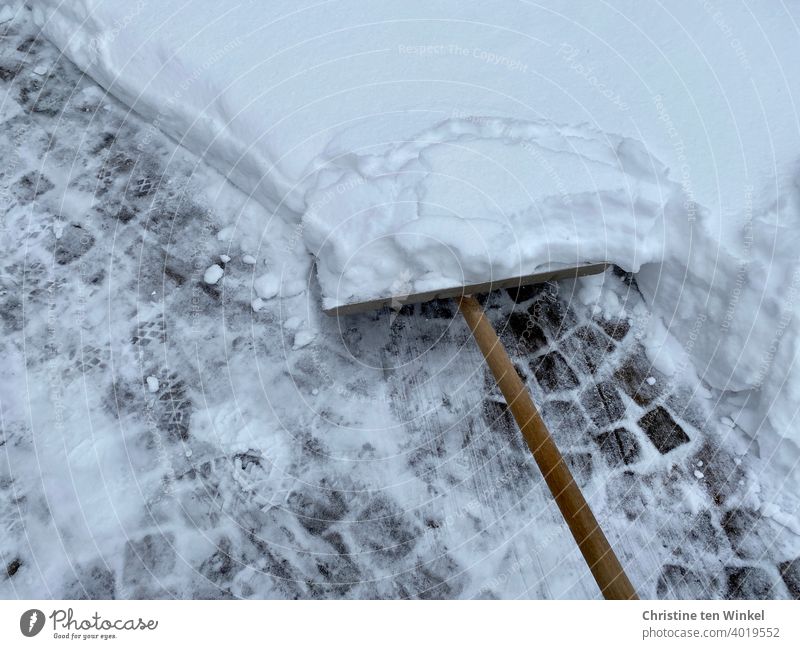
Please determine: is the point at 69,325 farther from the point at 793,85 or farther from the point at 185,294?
the point at 793,85

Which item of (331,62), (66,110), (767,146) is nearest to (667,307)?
(767,146)

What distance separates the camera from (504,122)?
2527mm

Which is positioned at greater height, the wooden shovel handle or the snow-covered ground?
the wooden shovel handle

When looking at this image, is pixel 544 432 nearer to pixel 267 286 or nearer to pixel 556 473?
pixel 556 473

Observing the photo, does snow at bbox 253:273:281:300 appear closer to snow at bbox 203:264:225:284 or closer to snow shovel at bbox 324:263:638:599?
snow at bbox 203:264:225:284

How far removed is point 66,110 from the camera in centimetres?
298

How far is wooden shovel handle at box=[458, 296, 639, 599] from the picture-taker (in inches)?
72.7

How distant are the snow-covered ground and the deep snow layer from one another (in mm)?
228

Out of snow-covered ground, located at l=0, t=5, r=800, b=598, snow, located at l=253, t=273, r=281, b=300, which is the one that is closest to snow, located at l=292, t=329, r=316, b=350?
snow-covered ground, located at l=0, t=5, r=800, b=598

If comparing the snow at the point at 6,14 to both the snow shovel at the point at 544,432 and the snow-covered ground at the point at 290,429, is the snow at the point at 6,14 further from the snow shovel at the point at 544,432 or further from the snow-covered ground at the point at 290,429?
the snow shovel at the point at 544,432

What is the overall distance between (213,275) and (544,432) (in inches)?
53.3
